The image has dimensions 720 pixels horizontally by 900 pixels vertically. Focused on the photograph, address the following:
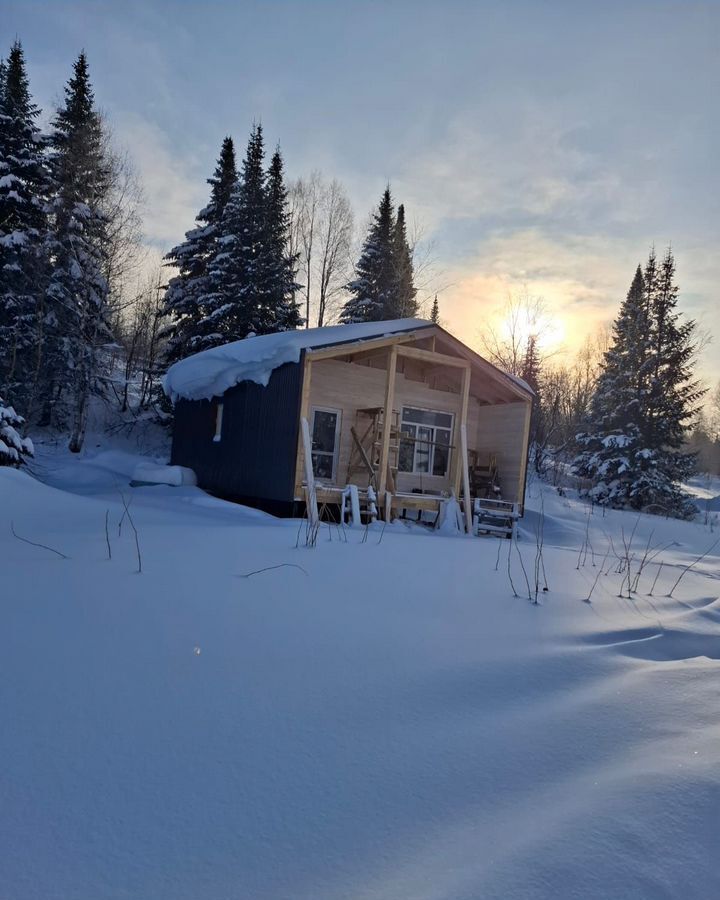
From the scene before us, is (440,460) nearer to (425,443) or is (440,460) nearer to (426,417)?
(425,443)

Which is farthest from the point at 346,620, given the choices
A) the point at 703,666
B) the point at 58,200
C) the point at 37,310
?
the point at 58,200

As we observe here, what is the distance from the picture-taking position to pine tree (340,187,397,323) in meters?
27.0

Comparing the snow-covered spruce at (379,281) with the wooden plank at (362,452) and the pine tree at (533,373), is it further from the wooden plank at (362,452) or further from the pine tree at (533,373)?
the wooden plank at (362,452)

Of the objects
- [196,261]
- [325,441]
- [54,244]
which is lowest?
[325,441]

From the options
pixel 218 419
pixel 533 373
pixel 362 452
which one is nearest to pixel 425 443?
pixel 362 452

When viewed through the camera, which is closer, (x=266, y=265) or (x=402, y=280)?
(x=266, y=265)

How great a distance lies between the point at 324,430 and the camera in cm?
1341

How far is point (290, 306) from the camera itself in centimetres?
2330

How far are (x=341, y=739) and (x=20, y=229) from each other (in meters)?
23.1

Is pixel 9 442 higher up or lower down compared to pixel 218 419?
lower down

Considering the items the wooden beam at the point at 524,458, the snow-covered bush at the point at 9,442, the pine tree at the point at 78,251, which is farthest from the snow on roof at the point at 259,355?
the pine tree at the point at 78,251

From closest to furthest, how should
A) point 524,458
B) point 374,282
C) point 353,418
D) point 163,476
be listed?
point 353,418
point 524,458
point 163,476
point 374,282

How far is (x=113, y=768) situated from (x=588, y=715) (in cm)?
192

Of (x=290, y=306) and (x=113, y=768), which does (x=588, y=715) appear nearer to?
(x=113, y=768)
